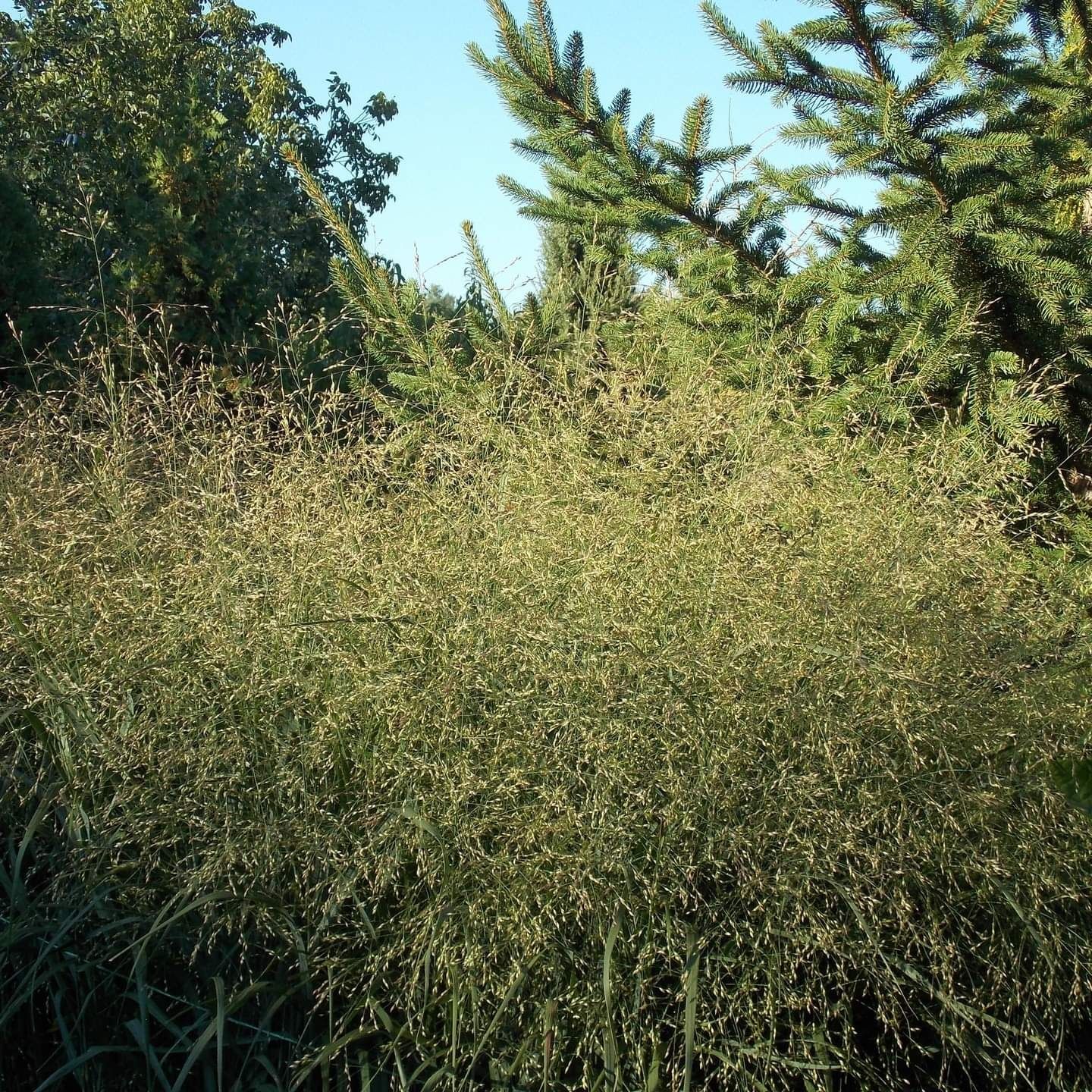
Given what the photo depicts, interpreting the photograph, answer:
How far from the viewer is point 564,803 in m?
1.91

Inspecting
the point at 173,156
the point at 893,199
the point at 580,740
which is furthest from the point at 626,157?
the point at 173,156

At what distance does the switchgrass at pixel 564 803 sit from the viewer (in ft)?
6.21

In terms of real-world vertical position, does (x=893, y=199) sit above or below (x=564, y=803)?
above

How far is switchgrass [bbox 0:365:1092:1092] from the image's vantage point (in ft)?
6.21

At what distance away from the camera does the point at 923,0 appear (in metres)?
3.33

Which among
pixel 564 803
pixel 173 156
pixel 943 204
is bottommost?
pixel 564 803

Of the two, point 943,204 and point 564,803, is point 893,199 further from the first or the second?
point 564,803

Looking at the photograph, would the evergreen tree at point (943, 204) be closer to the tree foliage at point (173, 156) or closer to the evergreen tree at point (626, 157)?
the evergreen tree at point (626, 157)

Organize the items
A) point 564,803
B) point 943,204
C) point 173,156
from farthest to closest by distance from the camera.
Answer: point 173,156 < point 943,204 < point 564,803

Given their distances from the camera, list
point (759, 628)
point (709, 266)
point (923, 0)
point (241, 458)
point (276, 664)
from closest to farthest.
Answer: point (759, 628), point (276, 664), point (241, 458), point (923, 0), point (709, 266)

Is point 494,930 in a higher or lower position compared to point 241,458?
lower

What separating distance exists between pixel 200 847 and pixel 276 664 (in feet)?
1.23

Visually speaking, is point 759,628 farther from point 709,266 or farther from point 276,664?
point 709,266

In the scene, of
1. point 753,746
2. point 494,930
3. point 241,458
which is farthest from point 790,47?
point 494,930
